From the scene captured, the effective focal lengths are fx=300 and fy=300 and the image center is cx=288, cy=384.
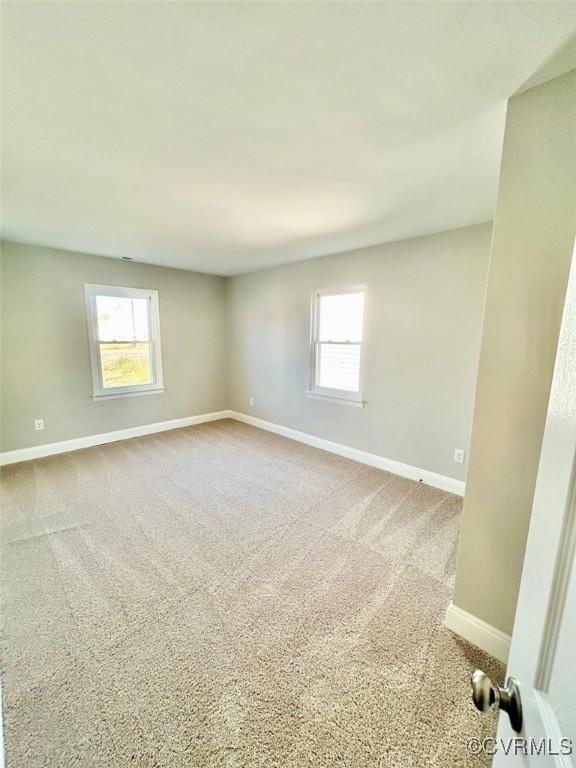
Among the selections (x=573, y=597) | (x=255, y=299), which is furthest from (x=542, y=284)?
(x=255, y=299)

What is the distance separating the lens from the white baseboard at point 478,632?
1354mm

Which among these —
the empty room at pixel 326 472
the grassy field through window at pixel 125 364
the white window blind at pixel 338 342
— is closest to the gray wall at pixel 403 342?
the empty room at pixel 326 472

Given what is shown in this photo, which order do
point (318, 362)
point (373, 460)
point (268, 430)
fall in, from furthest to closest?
point (268, 430) < point (318, 362) < point (373, 460)

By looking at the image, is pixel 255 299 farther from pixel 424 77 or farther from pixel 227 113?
pixel 424 77

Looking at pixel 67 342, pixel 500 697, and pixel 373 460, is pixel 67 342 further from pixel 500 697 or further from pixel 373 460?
pixel 500 697

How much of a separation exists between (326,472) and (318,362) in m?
1.40

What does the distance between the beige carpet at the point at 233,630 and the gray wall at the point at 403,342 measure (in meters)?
0.66

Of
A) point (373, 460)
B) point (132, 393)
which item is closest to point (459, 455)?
point (373, 460)

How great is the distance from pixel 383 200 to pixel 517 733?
8.26 feet

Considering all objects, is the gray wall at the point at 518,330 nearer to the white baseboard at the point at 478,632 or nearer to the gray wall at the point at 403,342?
the white baseboard at the point at 478,632

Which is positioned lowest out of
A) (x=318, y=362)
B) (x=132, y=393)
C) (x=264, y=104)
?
(x=132, y=393)

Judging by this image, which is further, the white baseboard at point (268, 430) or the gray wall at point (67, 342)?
the gray wall at point (67, 342)

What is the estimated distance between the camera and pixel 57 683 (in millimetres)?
1259

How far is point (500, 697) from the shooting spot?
551 mm
